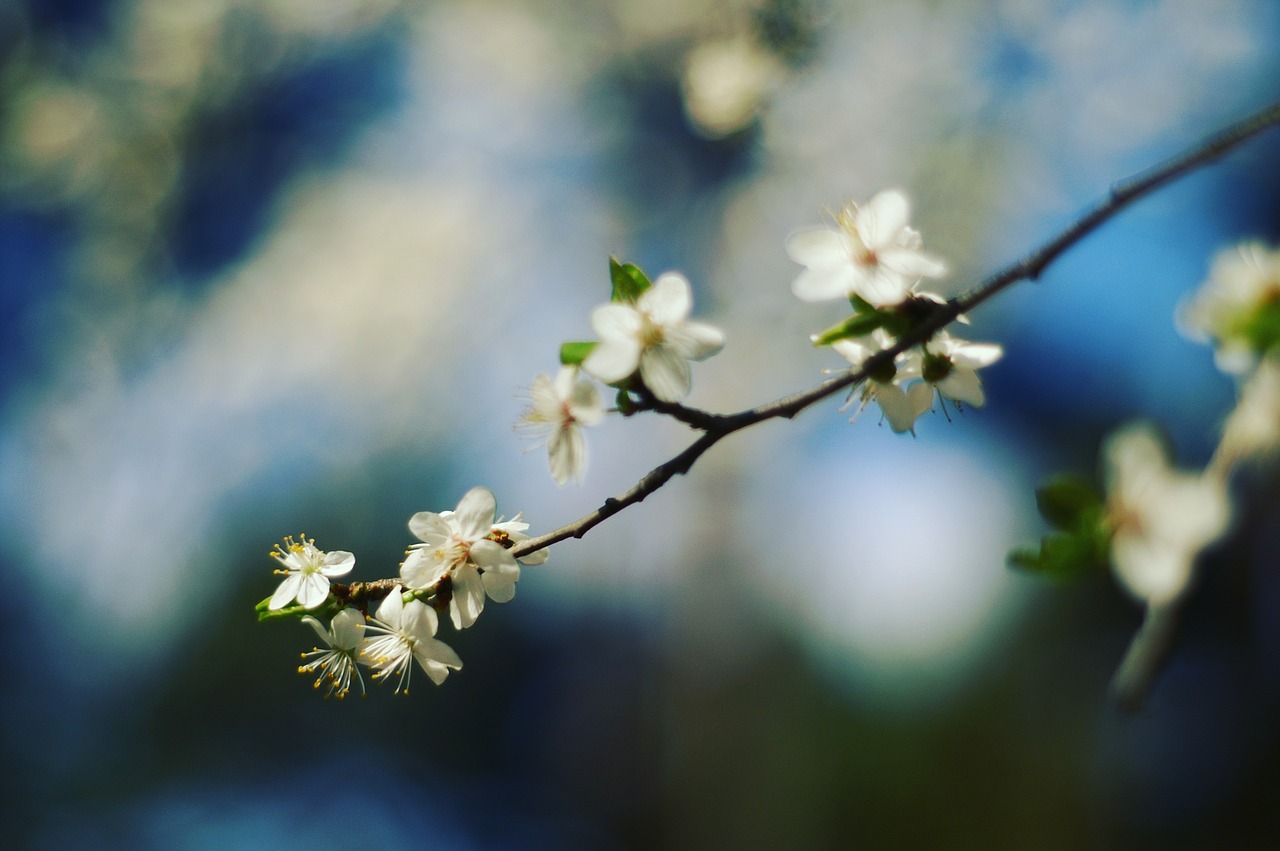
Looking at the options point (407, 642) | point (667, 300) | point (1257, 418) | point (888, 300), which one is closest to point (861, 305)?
point (888, 300)

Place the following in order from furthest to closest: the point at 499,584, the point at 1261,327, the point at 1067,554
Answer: the point at 1261,327
the point at 499,584
the point at 1067,554

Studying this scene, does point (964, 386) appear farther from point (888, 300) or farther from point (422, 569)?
point (422, 569)

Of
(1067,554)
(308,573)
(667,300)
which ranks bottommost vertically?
(1067,554)

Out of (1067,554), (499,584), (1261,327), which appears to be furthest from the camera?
(1261,327)

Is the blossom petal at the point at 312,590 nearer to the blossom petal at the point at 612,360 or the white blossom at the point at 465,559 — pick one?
the white blossom at the point at 465,559

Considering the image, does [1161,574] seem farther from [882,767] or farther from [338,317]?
[882,767]

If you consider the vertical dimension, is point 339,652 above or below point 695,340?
below
